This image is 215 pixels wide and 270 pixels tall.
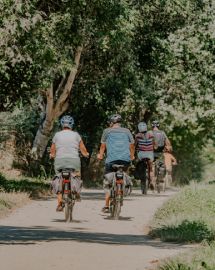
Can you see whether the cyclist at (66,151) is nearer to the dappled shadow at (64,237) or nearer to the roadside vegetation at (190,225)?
the roadside vegetation at (190,225)

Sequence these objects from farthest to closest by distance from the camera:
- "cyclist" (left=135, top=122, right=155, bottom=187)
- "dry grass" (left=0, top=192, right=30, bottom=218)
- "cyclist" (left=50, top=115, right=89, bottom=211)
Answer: "cyclist" (left=135, top=122, right=155, bottom=187), "dry grass" (left=0, top=192, right=30, bottom=218), "cyclist" (left=50, top=115, right=89, bottom=211)

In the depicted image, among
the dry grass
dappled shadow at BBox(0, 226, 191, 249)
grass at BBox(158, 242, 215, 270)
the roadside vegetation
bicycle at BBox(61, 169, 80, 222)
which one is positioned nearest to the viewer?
grass at BBox(158, 242, 215, 270)

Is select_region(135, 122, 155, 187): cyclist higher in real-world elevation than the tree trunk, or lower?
lower

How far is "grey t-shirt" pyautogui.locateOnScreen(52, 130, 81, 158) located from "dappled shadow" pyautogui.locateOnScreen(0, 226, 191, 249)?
226 cm

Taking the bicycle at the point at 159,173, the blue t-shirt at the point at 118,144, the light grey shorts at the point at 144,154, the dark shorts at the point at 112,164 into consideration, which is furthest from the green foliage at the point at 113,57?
the bicycle at the point at 159,173

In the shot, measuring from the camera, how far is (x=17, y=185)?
25578 mm

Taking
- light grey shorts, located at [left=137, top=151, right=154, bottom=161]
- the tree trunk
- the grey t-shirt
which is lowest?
the grey t-shirt

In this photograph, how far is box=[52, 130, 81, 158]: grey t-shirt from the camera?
1706 centimetres

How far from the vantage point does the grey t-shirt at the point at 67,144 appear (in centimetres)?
1706

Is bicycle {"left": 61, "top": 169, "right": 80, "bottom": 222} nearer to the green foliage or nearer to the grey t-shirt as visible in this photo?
the grey t-shirt

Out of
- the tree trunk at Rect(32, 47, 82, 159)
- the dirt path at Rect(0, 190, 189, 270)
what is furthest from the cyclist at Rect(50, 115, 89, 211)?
the tree trunk at Rect(32, 47, 82, 159)

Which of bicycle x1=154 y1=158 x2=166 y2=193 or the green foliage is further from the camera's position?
bicycle x1=154 y1=158 x2=166 y2=193

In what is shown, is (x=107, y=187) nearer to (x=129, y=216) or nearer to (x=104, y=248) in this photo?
(x=129, y=216)

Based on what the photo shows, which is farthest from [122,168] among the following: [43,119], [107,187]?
[43,119]
